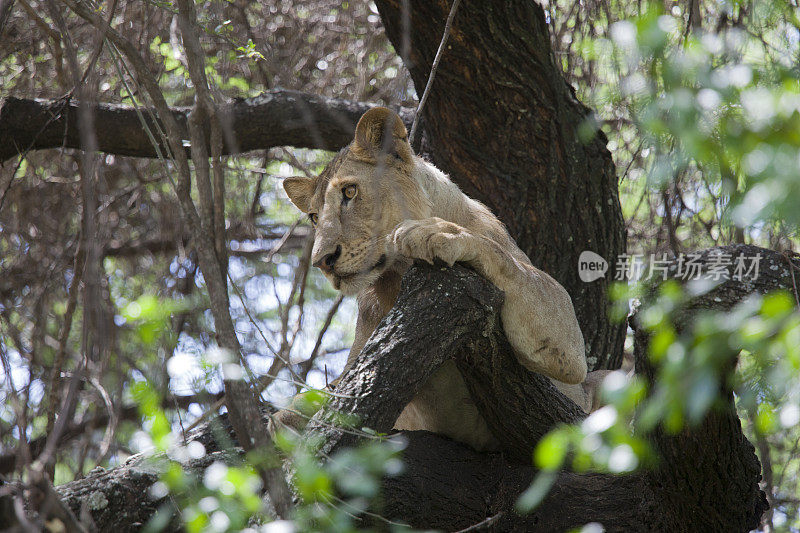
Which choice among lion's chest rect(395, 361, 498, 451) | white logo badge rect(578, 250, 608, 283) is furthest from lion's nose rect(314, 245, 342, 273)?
white logo badge rect(578, 250, 608, 283)

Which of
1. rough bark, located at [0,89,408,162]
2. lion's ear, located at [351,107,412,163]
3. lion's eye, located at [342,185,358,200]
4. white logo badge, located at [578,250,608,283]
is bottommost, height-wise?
white logo badge, located at [578,250,608,283]

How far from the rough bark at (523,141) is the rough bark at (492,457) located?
1.55 metres

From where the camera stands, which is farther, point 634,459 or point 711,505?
point 711,505

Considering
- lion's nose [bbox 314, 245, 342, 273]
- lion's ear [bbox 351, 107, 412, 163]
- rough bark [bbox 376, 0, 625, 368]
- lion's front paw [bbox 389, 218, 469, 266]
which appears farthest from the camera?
rough bark [bbox 376, 0, 625, 368]

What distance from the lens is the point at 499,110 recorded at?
14.9 feet

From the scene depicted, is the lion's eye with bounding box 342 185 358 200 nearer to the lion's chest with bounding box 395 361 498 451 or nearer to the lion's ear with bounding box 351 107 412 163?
the lion's ear with bounding box 351 107 412 163

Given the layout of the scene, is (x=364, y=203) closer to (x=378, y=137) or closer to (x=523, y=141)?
(x=378, y=137)

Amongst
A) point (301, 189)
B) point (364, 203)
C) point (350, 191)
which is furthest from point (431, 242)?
point (301, 189)

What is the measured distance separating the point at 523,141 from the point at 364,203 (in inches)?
49.6

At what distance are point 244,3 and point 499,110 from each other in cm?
261

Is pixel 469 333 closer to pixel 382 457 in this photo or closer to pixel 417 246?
pixel 417 246

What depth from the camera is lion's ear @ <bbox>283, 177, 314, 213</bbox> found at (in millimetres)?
4516

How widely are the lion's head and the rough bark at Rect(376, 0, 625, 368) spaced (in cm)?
65

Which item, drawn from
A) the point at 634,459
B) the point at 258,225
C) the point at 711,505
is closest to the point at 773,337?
the point at 634,459
